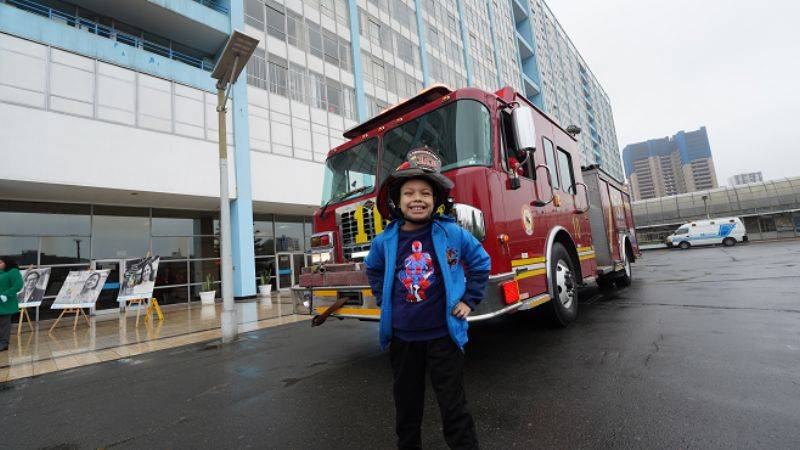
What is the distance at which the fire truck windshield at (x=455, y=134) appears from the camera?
3.54 metres

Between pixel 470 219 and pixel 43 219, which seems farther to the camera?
pixel 43 219

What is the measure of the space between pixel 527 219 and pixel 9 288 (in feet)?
29.4

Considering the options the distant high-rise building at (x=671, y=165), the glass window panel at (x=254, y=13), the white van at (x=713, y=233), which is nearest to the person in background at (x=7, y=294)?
the glass window panel at (x=254, y=13)

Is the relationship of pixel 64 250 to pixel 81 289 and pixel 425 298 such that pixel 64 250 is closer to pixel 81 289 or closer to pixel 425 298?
pixel 81 289

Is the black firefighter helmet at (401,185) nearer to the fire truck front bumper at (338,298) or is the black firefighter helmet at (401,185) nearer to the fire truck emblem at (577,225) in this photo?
the fire truck front bumper at (338,298)

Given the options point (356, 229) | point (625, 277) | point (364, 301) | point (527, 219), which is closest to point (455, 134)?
point (527, 219)

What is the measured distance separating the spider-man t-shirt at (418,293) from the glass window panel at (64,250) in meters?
15.8

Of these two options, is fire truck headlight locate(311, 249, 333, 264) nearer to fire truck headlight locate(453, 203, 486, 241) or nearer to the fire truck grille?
the fire truck grille

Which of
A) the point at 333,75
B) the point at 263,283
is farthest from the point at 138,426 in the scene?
the point at 333,75

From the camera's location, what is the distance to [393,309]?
78.3 inches

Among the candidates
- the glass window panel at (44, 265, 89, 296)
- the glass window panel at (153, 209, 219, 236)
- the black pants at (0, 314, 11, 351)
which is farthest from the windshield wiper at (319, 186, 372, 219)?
the glass window panel at (153, 209, 219, 236)

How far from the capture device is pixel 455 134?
365cm

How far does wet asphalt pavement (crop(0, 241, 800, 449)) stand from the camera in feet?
7.27

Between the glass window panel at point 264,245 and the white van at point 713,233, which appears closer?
the glass window panel at point 264,245
